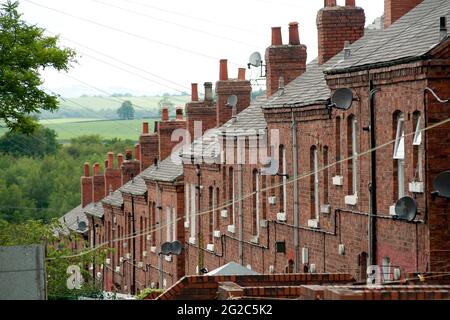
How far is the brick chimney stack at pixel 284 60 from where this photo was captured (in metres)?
49.8

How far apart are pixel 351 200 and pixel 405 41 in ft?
15.5

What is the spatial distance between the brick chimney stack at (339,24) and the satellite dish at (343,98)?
35.4 feet

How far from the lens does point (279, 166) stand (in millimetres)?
43938

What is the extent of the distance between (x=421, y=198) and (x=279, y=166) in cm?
1349

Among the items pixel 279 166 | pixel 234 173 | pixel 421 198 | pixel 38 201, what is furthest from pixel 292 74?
pixel 38 201

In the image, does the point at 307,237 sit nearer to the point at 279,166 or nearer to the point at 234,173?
the point at 279,166

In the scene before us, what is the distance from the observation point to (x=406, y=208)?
3017cm

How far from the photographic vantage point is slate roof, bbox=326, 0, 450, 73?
31.0 meters

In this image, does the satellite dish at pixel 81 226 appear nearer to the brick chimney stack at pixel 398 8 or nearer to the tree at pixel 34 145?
the brick chimney stack at pixel 398 8

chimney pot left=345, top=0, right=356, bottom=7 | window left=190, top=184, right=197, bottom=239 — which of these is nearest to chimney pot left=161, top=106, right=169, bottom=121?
window left=190, top=184, right=197, bottom=239

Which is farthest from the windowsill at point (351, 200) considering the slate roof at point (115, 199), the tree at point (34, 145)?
the tree at point (34, 145)

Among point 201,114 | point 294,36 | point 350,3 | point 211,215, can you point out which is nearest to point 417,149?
point 350,3

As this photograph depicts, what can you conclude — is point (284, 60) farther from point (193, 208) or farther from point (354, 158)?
point (354, 158)
